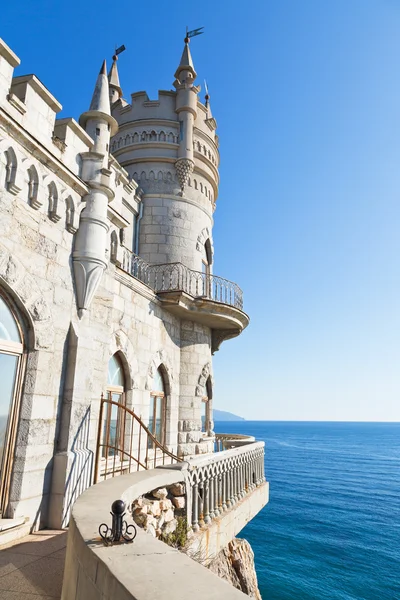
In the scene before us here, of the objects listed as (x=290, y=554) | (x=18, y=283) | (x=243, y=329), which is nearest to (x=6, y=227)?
(x=18, y=283)

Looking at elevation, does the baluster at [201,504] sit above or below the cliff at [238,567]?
above

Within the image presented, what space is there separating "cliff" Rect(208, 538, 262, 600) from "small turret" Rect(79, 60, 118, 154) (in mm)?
9967

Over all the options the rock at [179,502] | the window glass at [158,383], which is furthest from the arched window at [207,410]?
the rock at [179,502]

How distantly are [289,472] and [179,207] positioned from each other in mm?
50322

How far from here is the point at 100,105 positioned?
7.13 metres

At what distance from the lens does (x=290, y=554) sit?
80.5 feet

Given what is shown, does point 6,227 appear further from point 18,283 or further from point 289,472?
point 289,472

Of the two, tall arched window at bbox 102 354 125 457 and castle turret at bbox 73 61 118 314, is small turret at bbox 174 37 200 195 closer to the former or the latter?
castle turret at bbox 73 61 118 314

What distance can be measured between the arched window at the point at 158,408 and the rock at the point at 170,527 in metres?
4.83

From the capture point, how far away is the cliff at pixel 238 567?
408 inches

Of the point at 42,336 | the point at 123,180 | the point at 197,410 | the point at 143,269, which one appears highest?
the point at 123,180

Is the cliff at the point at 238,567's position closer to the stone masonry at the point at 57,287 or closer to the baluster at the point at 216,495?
the baluster at the point at 216,495

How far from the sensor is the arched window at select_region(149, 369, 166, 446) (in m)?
10.8

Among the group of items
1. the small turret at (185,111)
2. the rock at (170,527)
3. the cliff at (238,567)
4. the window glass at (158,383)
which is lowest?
the cliff at (238,567)
